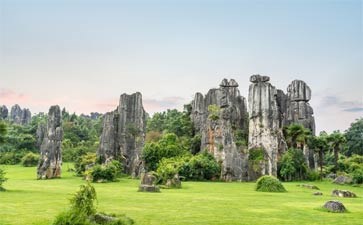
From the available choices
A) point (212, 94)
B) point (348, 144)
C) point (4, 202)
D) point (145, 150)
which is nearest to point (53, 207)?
point (4, 202)

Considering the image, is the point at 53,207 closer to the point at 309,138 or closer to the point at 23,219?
the point at 23,219

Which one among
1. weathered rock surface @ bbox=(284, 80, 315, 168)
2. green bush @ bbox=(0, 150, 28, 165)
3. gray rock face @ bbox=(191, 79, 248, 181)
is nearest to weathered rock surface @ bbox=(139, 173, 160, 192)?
gray rock face @ bbox=(191, 79, 248, 181)

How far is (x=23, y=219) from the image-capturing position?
61.0 ft

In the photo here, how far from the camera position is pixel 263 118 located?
68.3m

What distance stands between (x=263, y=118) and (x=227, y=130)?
799 centimetres

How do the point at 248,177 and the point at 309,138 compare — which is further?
the point at 309,138

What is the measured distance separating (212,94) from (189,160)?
84.3ft

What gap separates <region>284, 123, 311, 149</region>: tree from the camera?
71.0 meters

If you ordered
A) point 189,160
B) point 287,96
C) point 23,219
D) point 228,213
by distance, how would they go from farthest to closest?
1. point 287,96
2. point 189,160
3. point 228,213
4. point 23,219

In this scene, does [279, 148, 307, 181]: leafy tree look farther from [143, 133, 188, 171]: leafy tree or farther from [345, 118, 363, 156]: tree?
[345, 118, 363, 156]: tree

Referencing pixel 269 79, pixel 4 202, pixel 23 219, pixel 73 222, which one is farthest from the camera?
pixel 269 79

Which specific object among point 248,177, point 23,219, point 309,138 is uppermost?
point 309,138

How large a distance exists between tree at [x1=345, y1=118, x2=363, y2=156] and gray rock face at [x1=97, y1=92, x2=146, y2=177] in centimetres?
4323

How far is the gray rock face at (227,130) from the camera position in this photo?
199 feet
